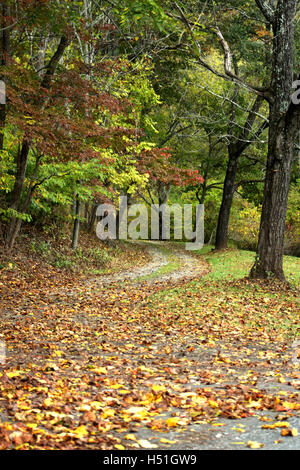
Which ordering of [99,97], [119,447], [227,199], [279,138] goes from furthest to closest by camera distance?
[227,199], [99,97], [279,138], [119,447]

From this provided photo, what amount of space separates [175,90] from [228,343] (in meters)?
19.8

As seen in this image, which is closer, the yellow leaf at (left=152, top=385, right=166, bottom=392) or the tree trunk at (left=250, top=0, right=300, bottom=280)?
the yellow leaf at (left=152, top=385, right=166, bottom=392)

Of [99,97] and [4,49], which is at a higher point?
[4,49]

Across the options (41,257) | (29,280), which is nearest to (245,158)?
(41,257)

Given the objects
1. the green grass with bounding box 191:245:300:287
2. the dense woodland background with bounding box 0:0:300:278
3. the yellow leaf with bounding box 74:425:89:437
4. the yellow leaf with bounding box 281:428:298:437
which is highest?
the dense woodland background with bounding box 0:0:300:278

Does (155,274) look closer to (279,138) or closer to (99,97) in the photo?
(99,97)

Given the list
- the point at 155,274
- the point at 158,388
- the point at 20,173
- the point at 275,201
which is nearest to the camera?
the point at 158,388

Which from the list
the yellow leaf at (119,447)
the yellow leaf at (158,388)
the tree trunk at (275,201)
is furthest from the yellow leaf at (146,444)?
the tree trunk at (275,201)

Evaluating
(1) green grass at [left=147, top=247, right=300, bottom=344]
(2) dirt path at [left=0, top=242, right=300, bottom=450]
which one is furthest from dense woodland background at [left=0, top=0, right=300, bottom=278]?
(2) dirt path at [left=0, top=242, right=300, bottom=450]

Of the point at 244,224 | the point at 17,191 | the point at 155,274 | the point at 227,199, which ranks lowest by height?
the point at 155,274

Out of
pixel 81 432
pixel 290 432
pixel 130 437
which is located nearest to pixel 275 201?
pixel 290 432

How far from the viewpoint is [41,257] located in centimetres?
1411

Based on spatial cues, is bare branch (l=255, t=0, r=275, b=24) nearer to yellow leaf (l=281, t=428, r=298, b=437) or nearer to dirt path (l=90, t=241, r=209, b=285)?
dirt path (l=90, t=241, r=209, b=285)

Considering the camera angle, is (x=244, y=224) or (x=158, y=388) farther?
(x=244, y=224)
